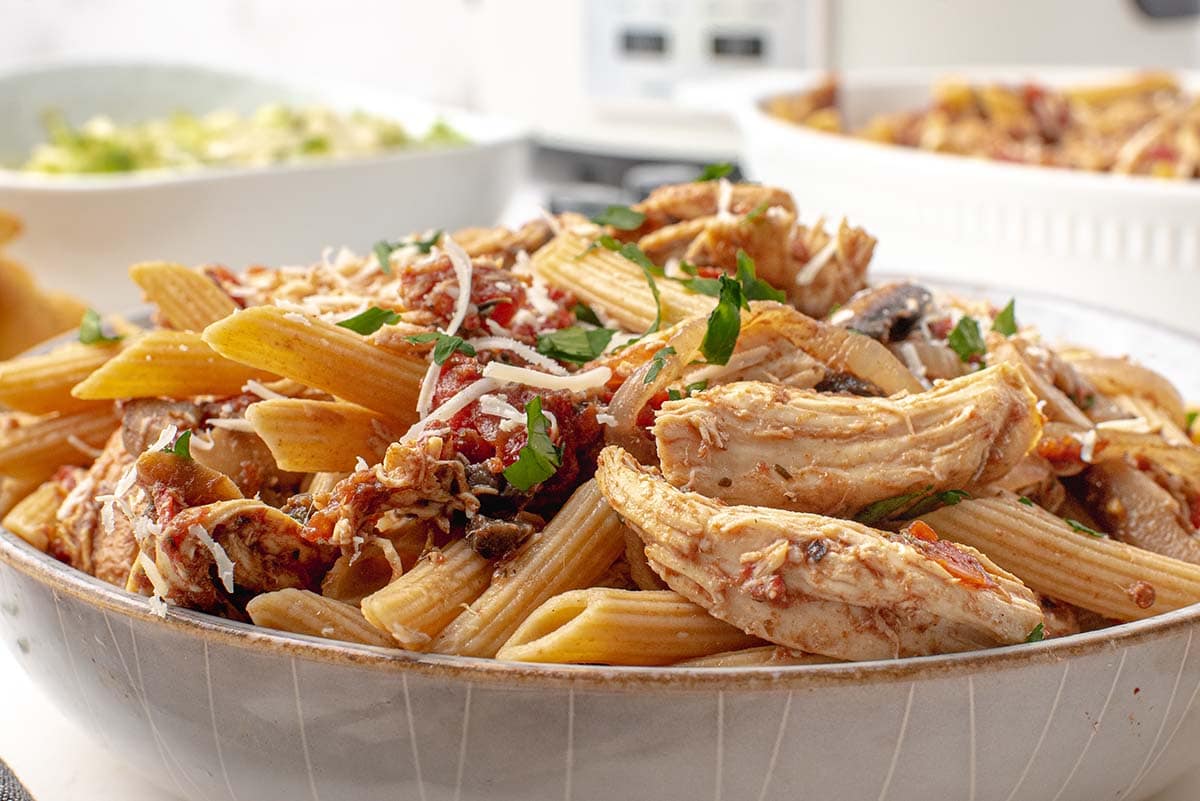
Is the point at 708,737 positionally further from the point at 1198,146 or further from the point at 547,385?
the point at 1198,146

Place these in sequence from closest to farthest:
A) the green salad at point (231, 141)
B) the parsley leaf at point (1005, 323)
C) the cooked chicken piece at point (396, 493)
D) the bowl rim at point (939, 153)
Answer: the cooked chicken piece at point (396, 493)
the parsley leaf at point (1005, 323)
the bowl rim at point (939, 153)
the green salad at point (231, 141)

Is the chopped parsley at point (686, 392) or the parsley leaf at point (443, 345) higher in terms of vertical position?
the parsley leaf at point (443, 345)

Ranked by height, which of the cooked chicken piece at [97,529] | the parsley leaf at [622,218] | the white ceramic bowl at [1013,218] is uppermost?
the parsley leaf at [622,218]

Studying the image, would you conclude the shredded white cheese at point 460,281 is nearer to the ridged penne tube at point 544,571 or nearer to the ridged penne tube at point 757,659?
the ridged penne tube at point 544,571

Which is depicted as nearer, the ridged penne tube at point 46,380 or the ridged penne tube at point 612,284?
the ridged penne tube at point 612,284

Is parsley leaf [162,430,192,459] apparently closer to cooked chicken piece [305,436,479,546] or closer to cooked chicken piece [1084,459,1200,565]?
cooked chicken piece [305,436,479,546]

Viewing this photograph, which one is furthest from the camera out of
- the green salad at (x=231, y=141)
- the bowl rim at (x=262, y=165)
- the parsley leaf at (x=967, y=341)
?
the green salad at (x=231, y=141)

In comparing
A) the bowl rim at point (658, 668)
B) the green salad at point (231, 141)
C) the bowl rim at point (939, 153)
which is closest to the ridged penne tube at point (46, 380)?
the bowl rim at point (658, 668)
